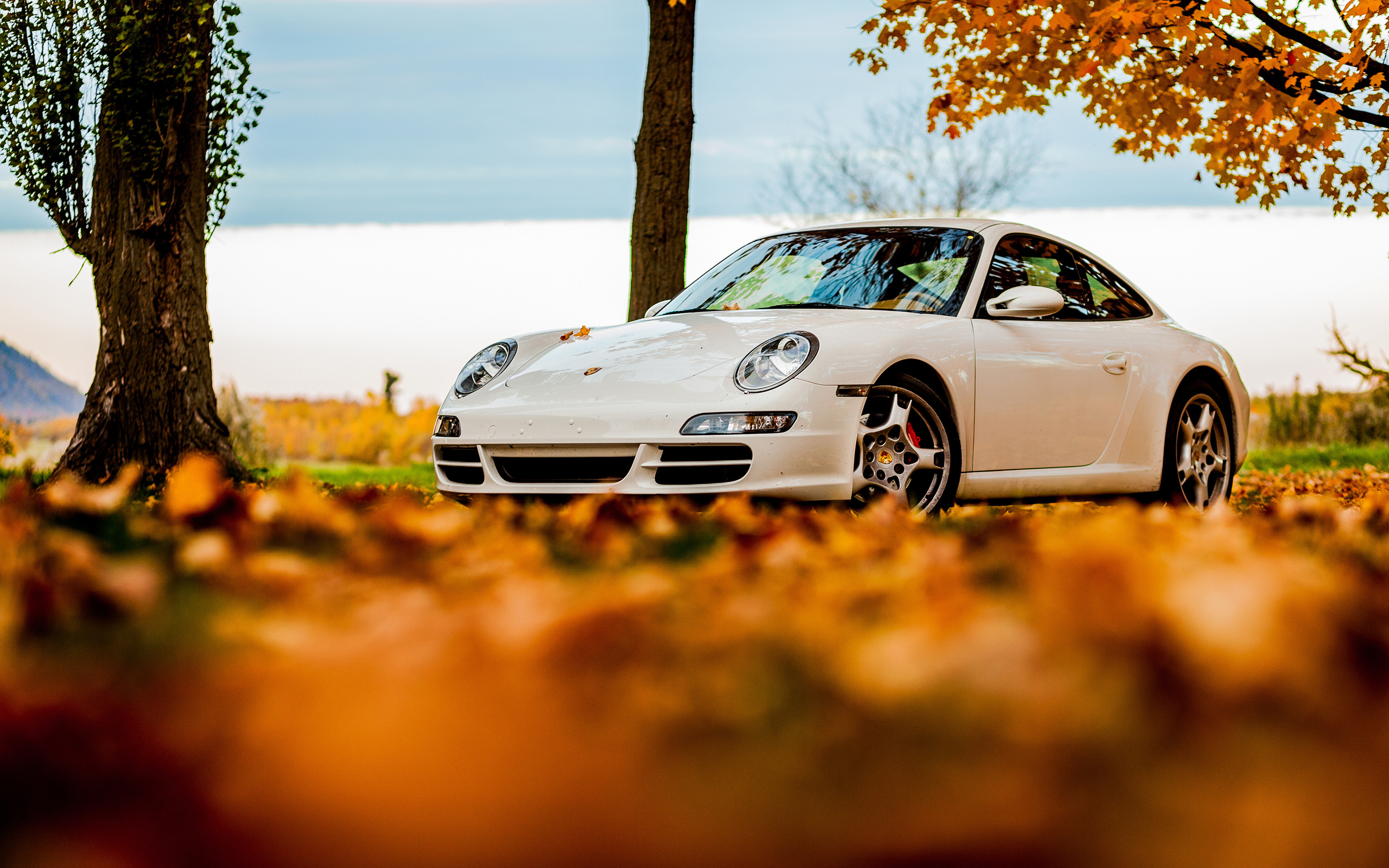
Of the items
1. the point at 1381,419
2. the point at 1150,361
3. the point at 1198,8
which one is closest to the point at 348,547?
the point at 1150,361

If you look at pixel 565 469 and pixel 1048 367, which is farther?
pixel 1048 367

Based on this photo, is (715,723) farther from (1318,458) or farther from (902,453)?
(1318,458)

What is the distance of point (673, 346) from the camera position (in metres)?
4.87

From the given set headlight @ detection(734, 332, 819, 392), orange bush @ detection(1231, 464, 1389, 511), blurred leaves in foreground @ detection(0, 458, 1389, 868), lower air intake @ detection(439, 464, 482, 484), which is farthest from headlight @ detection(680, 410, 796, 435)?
orange bush @ detection(1231, 464, 1389, 511)

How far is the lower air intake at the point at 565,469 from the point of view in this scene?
4.46m

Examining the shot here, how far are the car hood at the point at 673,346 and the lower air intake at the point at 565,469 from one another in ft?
1.02

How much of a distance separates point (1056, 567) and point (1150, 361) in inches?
185

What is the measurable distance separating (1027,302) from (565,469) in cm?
211

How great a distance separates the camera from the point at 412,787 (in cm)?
108

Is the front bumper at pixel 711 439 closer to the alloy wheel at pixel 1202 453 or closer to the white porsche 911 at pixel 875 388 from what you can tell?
the white porsche 911 at pixel 875 388

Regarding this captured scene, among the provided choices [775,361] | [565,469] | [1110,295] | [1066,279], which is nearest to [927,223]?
[1066,279]

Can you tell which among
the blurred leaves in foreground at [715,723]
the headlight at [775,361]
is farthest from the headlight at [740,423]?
the blurred leaves in foreground at [715,723]

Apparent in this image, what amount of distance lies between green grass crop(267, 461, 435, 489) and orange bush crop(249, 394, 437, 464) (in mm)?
713

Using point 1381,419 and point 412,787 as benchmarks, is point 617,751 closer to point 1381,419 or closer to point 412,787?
point 412,787
